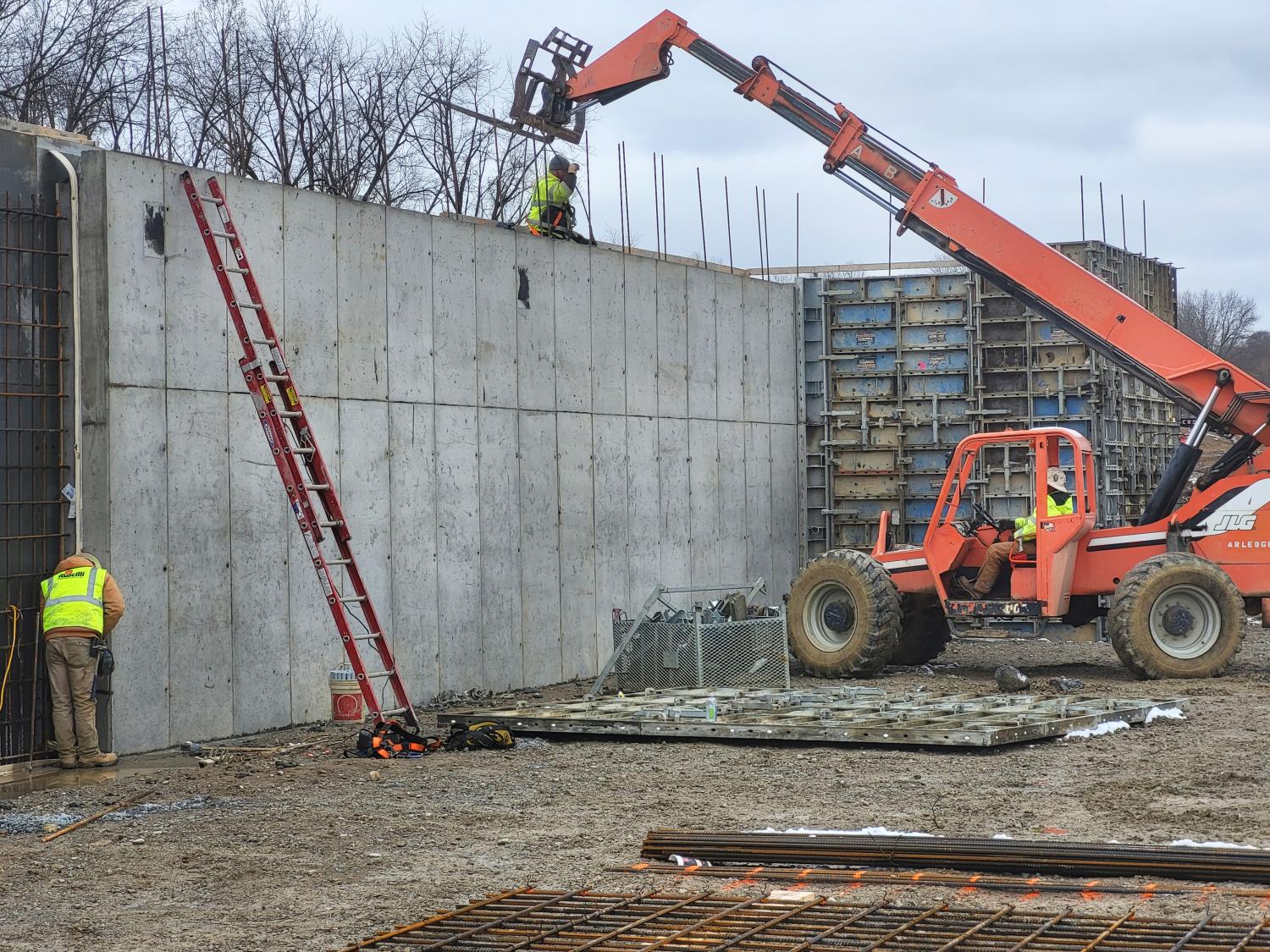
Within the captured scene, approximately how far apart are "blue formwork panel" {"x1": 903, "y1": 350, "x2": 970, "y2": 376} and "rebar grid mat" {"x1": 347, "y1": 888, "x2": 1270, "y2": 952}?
42.9ft

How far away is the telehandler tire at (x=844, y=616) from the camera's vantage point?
15.8 meters

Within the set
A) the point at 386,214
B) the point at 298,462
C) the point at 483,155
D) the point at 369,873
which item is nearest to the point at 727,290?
the point at 386,214

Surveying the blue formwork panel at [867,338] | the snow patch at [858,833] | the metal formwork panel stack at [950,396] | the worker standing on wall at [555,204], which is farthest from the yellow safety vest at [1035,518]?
the snow patch at [858,833]

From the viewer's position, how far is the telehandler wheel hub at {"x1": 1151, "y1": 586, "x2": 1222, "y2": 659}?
1459cm

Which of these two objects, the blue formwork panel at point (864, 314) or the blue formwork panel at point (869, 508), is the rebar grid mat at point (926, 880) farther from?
the blue formwork panel at point (864, 314)

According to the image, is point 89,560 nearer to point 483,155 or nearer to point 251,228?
point 251,228

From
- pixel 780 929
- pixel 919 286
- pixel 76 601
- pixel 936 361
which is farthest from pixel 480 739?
pixel 919 286

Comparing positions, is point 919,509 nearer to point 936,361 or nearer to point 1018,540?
point 936,361

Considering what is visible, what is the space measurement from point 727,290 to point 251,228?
711cm

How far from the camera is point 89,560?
1116 cm

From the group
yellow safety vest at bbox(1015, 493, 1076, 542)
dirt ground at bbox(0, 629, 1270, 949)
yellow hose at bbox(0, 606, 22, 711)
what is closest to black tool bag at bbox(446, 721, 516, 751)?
dirt ground at bbox(0, 629, 1270, 949)

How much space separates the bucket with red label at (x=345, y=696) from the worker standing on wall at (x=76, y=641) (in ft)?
5.72

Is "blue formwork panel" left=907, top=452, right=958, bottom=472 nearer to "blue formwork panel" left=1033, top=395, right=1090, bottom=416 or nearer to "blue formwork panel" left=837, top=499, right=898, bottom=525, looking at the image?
"blue formwork panel" left=837, top=499, right=898, bottom=525

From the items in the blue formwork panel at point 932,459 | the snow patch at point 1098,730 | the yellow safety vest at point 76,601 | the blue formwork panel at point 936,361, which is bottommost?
the snow patch at point 1098,730
